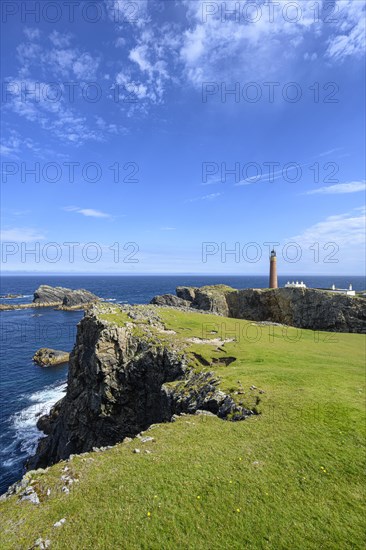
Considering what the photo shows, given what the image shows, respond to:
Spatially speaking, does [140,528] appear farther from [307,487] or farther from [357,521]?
[357,521]

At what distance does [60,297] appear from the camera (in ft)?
517

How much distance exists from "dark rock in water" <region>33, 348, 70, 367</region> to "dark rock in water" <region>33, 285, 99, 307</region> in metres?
78.6

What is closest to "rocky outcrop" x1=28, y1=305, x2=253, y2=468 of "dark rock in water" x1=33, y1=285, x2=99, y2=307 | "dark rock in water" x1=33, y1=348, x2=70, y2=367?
"dark rock in water" x1=33, y1=348, x2=70, y2=367

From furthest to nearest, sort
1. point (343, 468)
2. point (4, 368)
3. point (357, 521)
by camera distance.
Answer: point (4, 368), point (343, 468), point (357, 521)

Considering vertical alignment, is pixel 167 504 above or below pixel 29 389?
above

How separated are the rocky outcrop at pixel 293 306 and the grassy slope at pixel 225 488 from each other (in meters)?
51.8

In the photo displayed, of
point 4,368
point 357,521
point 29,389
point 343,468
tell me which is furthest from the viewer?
point 4,368

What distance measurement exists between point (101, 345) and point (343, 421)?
2593 centimetres

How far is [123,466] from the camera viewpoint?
13.1m

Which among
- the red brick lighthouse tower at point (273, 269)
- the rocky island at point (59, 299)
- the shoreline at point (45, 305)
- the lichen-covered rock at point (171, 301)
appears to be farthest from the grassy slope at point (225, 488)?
the rocky island at point (59, 299)

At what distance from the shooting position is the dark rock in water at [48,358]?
212 ft

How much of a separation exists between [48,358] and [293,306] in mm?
60029

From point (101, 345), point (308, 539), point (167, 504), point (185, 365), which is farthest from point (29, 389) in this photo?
point (308, 539)

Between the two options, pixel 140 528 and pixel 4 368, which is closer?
pixel 140 528
